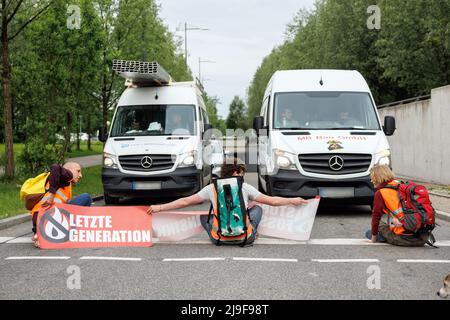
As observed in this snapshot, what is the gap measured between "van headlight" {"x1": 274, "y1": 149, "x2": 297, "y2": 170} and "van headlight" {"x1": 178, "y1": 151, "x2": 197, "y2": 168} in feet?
7.95

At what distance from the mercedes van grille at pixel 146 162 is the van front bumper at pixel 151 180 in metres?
0.16

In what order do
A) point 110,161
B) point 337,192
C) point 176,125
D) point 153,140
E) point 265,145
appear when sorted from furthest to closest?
point 176,125, point 153,140, point 110,161, point 265,145, point 337,192

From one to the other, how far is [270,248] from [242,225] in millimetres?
482

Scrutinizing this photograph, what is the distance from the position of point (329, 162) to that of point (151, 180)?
12.7 ft

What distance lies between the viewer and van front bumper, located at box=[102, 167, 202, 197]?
41.9 feet

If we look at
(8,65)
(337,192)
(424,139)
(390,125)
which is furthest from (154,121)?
(424,139)

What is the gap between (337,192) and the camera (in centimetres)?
1093

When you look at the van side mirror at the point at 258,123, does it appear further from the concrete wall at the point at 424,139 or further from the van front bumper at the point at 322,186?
the concrete wall at the point at 424,139

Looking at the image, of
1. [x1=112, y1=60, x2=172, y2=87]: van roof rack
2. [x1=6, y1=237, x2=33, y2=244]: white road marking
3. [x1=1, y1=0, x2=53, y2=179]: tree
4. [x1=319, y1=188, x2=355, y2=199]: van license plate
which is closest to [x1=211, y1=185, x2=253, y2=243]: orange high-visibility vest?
[x1=6, y1=237, x2=33, y2=244]: white road marking

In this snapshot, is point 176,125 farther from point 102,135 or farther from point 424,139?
point 424,139

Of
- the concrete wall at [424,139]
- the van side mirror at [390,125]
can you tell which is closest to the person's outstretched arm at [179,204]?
the van side mirror at [390,125]

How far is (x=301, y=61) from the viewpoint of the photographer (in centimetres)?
4450

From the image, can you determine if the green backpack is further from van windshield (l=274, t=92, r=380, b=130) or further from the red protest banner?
van windshield (l=274, t=92, r=380, b=130)
